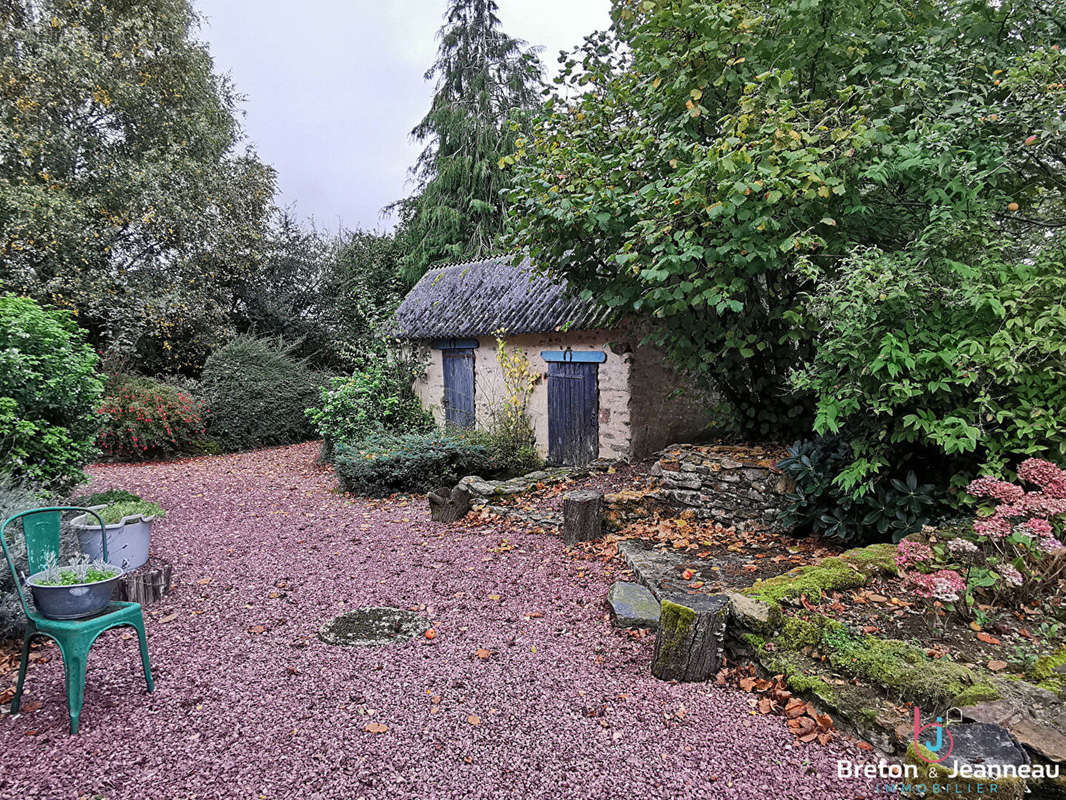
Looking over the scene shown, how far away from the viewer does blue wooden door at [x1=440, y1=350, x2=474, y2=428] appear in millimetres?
10883

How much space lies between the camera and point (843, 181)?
14.8ft

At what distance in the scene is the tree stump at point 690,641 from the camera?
11.5 ft

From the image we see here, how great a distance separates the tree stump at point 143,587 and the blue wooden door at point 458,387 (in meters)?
6.17

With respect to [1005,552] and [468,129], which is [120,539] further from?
[468,129]

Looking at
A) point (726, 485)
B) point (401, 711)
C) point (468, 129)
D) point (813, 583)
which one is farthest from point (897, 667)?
point (468, 129)

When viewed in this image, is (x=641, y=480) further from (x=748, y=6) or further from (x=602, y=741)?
(x=748, y=6)

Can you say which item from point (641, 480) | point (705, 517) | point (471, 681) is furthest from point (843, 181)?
point (471, 681)

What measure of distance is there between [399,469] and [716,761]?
21.5ft

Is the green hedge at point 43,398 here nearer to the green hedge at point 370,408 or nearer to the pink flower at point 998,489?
the green hedge at point 370,408

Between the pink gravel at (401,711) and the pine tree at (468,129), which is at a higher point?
the pine tree at (468,129)

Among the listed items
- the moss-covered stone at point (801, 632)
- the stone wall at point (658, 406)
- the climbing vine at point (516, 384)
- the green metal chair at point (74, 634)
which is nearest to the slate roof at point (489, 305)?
the climbing vine at point (516, 384)

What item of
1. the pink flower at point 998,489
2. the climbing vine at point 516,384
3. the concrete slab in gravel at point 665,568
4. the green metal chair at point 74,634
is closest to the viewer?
the green metal chair at point 74,634

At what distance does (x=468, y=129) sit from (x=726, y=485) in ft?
51.1

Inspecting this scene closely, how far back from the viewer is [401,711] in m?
3.24
